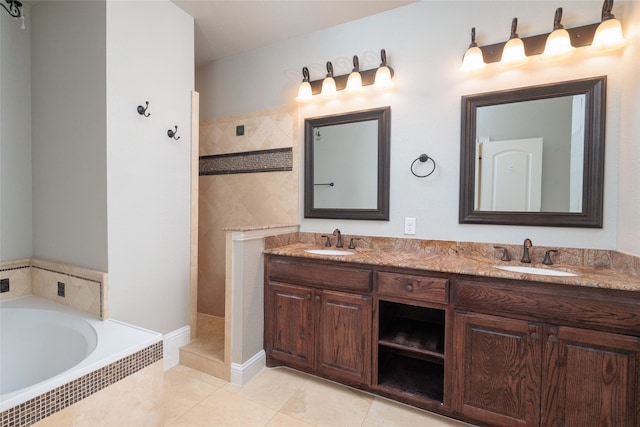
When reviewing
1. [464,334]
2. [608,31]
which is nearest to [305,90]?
[608,31]

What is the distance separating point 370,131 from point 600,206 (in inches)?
57.0

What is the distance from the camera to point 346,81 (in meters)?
2.24

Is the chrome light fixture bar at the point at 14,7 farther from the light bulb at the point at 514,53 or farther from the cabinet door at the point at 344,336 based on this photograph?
the light bulb at the point at 514,53

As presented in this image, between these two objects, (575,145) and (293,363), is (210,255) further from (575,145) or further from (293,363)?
(575,145)

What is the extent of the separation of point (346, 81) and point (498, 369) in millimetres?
2096

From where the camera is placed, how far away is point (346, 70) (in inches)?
90.1

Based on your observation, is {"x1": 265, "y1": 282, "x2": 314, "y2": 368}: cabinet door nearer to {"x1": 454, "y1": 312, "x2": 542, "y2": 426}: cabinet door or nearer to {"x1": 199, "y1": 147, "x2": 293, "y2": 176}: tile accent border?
{"x1": 454, "y1": 312, "x2": 542, "y2": 426}: cabinet door

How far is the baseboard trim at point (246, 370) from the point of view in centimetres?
187

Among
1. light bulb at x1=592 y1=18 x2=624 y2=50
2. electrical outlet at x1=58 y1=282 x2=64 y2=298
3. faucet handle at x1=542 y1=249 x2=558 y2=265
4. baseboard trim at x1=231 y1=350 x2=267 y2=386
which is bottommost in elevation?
baseboard trim at x1=231 y1=350 x2=267 y2=386

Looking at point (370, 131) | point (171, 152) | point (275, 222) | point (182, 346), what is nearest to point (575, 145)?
point (370, 131)

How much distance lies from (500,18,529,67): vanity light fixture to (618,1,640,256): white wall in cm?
45

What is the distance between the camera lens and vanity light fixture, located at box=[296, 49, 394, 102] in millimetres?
2066

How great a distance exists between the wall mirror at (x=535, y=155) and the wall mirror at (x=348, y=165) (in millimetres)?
551

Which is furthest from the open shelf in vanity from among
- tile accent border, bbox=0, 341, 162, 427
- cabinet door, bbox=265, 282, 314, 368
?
tile accent border, bbox=0, 341, 162, 427
